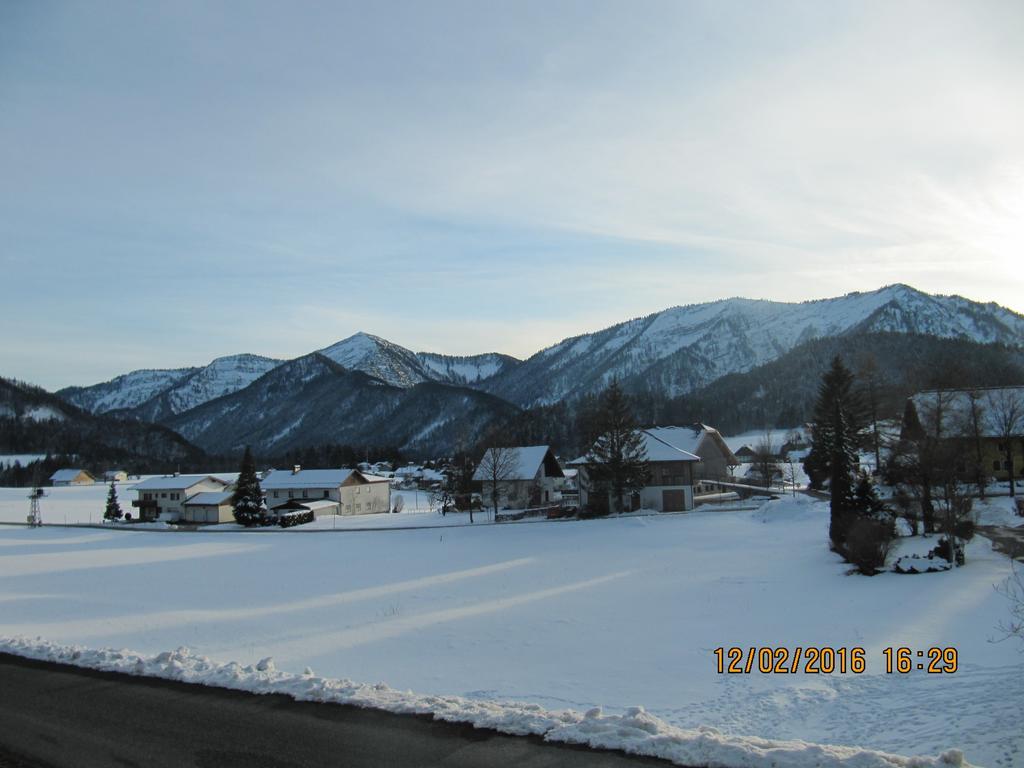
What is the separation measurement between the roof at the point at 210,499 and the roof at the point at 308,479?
5.90 m


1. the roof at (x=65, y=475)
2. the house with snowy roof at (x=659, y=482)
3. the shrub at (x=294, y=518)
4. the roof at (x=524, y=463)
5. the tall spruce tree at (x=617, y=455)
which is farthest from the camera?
the roof at (x=65, y=475)

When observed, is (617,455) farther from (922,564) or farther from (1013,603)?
(1013,603)

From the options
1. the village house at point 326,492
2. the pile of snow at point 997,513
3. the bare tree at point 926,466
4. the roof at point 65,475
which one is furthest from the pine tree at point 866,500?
the roof at point 65,475

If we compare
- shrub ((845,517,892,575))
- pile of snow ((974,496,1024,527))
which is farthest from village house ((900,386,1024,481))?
shrub ((845,517,892,575))

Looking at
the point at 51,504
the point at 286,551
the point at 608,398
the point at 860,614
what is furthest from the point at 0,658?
the point at 51,504

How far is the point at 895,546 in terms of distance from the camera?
1202 inches

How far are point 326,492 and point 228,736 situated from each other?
75.3 m

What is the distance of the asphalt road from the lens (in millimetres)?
8727

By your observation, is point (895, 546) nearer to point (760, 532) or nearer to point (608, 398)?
point (760, 532)

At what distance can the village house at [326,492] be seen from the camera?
79719 millimetres

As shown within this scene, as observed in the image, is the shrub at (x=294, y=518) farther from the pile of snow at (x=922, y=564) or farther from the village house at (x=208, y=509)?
the pile of snow at (x=922, y=564)

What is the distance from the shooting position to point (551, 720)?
32.4 feet

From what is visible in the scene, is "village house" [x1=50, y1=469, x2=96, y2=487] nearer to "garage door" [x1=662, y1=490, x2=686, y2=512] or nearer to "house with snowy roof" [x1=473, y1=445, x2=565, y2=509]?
"house with snowy roof" [x1=473, y1=445, x2=565, y2=509]

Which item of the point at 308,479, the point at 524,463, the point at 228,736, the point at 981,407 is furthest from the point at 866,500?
the point at 308,479
